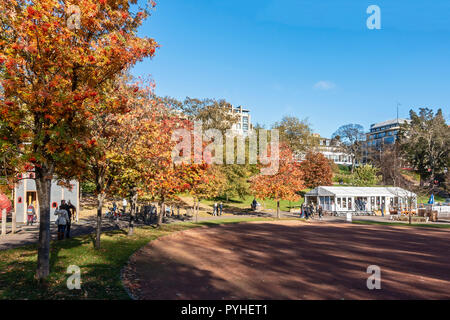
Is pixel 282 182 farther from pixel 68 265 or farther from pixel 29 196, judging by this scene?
pixel 68 265

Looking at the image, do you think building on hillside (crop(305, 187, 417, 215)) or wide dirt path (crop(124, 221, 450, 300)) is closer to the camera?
wide dirt path (crop(124, 221, 450, 300))

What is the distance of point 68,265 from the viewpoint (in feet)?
35.9

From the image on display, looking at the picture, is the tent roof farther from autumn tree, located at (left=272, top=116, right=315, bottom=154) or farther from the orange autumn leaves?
autumn tree, located at (left=272, top=116, right=315, bottom=154)

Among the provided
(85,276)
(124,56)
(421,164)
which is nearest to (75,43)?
(124,56)

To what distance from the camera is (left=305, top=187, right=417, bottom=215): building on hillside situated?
39562 mm

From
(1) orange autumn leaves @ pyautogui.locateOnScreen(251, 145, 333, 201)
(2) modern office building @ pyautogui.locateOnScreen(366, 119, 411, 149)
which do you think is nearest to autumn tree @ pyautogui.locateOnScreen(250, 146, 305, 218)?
(1) orange autumn leaves @ pyautogui.locateOnScreen(251, 145, 333, 201)

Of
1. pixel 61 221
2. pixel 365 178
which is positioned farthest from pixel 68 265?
pixel 365 178

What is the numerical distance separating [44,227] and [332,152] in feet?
353

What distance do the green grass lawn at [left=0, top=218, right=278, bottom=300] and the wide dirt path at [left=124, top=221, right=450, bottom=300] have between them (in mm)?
638

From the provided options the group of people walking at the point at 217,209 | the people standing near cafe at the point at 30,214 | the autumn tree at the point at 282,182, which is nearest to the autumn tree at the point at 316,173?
the autumn tree at the point at 282,182

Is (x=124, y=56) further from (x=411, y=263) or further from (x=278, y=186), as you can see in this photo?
(x=278, y=186)

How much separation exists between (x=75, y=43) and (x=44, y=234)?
233 inches

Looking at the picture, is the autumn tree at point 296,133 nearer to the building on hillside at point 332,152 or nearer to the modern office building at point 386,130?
the building on hillside at point 332,152

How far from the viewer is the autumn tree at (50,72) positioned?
8414 millimetres
